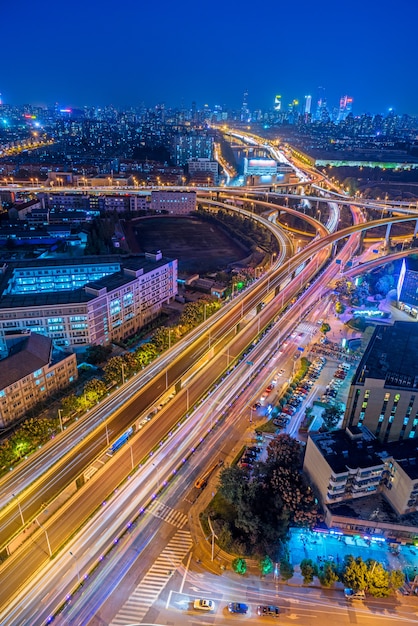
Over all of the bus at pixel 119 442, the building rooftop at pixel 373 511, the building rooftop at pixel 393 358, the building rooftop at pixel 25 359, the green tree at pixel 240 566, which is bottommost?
the green tree at pixel 240 566

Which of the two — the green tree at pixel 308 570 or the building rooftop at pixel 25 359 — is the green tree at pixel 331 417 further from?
the building rooftop at pixel 25 359

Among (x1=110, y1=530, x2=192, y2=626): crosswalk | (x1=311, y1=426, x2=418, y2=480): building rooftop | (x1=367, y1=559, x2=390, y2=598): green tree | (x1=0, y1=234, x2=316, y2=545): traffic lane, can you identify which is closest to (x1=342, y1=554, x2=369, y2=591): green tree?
(x1=367, y1=559, x2=390, y2=598): green tree

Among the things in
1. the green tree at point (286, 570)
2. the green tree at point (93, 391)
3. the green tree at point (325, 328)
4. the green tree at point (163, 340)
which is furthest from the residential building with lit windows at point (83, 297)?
the green tree at point (286, 570)

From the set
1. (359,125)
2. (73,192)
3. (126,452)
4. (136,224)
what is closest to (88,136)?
(73,192)

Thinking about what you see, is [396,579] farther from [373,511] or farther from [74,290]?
[74,290]

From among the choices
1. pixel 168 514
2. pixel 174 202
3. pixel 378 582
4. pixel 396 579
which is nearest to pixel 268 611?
pixel 378 582

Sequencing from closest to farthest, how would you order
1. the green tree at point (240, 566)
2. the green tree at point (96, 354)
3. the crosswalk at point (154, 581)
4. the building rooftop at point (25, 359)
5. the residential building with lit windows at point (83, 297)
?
the crosswalk at point (154, 581), the green tree at point (240, 566), the building rooftop at point (25, 359), the residential building with lit windows at point (83, 297), the green tree at point (96, 354)

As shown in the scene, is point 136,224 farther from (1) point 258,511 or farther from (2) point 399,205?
(1) point 258,511
